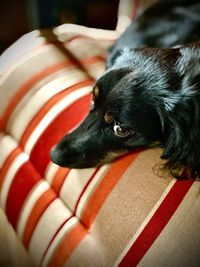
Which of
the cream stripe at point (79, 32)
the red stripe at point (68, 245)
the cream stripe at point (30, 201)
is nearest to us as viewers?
the red stripe at point (68, 245)

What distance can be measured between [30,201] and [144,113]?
0.46 meters

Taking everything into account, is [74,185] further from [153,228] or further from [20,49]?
[20,49]

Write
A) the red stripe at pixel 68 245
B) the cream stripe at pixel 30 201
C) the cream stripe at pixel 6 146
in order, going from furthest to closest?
1. the cream stripe at pixel 6 146
2. the cream stripe at pixel 30 201
3. the red stripe at pixel 68 245

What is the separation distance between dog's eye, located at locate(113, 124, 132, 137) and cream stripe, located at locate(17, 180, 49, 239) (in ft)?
0.94

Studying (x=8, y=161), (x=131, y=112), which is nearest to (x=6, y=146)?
(x=8, y=161)

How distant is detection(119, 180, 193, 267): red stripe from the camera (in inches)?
39.3

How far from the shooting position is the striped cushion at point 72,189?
1.00m

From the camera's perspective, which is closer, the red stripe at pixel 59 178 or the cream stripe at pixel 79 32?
the red stripe at pixel 59 178

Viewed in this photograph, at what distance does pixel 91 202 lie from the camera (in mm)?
1103

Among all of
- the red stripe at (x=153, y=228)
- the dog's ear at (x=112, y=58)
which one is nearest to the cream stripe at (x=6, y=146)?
the dog's ear at (x=112, y=58)

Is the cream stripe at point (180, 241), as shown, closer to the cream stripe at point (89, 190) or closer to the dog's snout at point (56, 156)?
the cream stripe at point (89, 190)

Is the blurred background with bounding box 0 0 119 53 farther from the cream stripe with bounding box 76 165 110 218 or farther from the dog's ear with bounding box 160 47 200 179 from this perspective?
the cream stripe with bounding box 76 165 110 218

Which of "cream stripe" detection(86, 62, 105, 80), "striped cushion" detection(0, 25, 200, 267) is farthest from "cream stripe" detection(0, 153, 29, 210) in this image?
"cream stripe" detection(86, 62, 105, 80)

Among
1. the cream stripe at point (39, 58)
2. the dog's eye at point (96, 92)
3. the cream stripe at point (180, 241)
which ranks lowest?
the cream stripe at point (180, 241)
